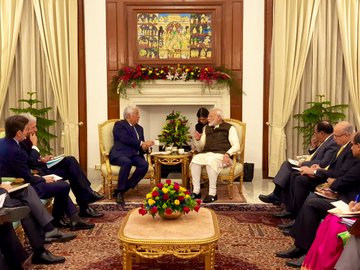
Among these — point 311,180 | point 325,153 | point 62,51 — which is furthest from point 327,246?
point 62,51

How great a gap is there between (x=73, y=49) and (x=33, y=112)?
124 centimetres

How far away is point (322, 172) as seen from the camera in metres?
5.39

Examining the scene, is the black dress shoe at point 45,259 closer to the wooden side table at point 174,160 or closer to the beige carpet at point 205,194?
the beige carpet at point 205,194

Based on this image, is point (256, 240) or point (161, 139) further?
point (161, 139)

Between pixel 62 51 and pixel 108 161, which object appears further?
pixel 62 51

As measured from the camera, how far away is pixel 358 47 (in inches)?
324

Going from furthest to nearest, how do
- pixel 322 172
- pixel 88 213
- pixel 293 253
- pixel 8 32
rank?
pixel 8 32
pixel 88 213
pixel 322 172
pixel 293 253

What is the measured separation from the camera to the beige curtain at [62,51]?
8469 millimetres

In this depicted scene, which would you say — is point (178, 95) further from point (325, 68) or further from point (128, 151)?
point (325, 68)

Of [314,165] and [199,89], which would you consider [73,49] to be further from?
[314,165]

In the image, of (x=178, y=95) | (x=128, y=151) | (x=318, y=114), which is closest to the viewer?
(x=128, y=151)

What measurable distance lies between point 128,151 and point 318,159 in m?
2.64

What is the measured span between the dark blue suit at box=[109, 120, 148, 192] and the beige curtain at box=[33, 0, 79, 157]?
1.57 metres

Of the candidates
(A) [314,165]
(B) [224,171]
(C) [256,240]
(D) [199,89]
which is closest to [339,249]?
(C) [256,240]
